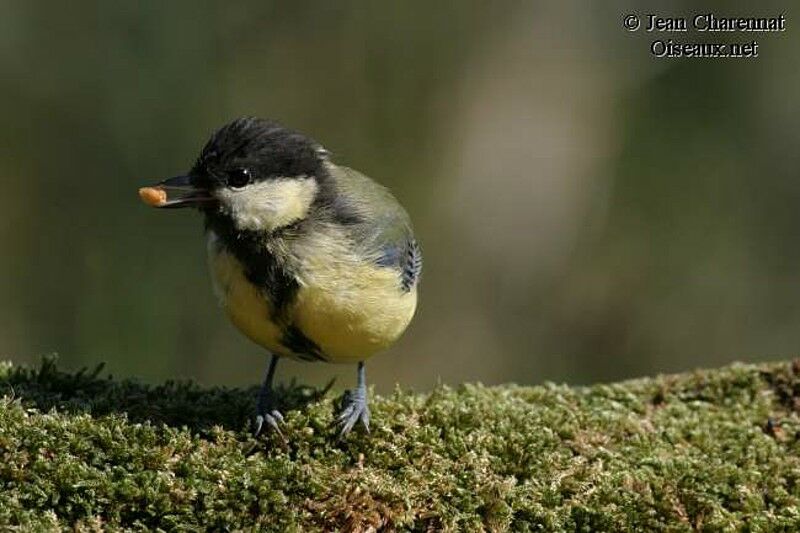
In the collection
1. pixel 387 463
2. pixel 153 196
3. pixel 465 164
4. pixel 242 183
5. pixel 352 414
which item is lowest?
pixel 387 463

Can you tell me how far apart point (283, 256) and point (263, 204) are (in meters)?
0.18

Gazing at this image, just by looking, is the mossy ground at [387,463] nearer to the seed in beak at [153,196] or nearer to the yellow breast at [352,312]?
the yellow breast at [352,312]

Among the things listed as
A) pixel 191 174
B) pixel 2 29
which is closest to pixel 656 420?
pixel 191 174

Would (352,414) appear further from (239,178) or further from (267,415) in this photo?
(239,178)

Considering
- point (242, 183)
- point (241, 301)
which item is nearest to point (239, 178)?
point (242, 183)

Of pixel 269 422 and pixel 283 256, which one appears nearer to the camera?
pixel 269 422

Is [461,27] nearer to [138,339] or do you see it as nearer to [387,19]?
[387,19]

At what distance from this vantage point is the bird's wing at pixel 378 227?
3.32 metres

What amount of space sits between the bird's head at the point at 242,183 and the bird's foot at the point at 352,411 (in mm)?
582

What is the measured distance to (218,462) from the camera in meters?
2.79

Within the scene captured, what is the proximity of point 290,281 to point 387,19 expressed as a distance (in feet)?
13.4

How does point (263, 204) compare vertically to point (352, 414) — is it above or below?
above

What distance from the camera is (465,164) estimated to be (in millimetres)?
7113

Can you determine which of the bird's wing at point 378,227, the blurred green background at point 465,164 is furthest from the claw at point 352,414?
the blurred green background at point 465,164
